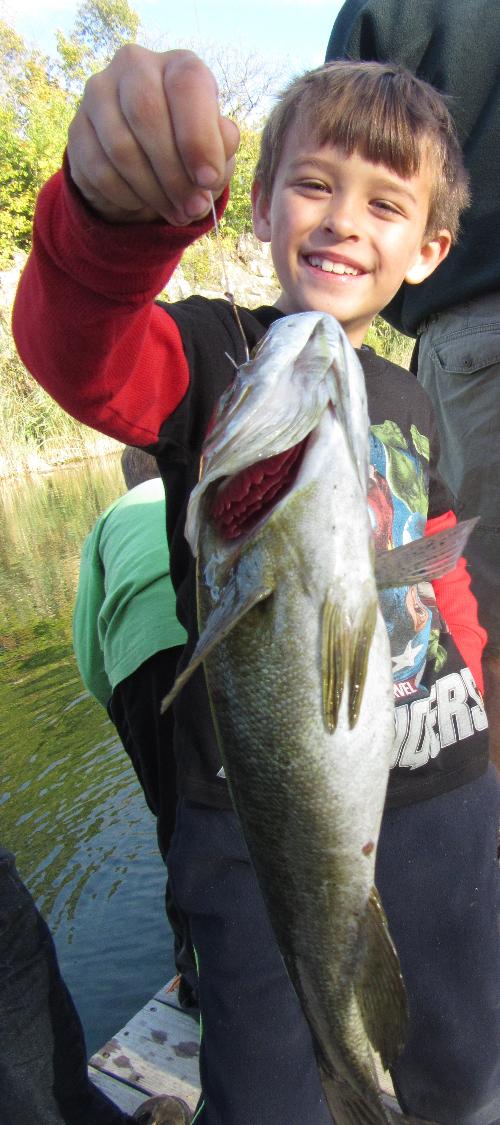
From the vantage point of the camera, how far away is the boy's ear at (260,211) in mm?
2197

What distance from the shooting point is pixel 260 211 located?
7.32 feet

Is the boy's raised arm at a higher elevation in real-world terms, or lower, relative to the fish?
higher

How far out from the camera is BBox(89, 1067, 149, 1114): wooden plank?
2635 mm

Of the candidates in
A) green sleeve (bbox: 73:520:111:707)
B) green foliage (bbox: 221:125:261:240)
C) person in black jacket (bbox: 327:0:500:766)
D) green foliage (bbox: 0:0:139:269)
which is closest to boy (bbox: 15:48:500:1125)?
person in black jacket (bbox: 327:0:500:766)

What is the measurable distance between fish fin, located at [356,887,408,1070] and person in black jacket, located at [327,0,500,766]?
2.14m

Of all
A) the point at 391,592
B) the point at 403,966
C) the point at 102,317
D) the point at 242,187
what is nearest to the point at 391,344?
the point at 242,187

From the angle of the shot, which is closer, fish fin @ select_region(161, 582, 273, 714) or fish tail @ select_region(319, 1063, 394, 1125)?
fish fin @ select_region(161, 582, 273, 714)

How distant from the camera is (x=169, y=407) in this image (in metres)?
1.75

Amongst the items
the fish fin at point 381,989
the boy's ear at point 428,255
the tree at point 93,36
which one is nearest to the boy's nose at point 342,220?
the boy's ear at point 428,255

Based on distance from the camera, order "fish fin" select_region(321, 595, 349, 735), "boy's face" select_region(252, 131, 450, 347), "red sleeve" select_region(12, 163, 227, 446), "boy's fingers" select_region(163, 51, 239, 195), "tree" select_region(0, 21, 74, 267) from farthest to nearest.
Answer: "tree" select_region(0, 21, 74, 267), "boy's face" select_region(252, 131, 450, 347), "red sleeve" select_region(12, 163, 227, 446), "fish fin" select_region(321, 595, 349, 735), "boy's fingers" select_region(163, 51, 239, 195)

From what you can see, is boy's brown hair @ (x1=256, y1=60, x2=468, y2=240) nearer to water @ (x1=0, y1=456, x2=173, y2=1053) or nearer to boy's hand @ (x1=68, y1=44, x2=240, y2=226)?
boy's hand @ (x1=68, y1=44, x2=240, y2=226)

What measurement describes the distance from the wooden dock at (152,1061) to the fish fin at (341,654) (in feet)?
6.34

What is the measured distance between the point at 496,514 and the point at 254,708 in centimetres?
239

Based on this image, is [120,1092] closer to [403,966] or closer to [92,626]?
[403,966]
